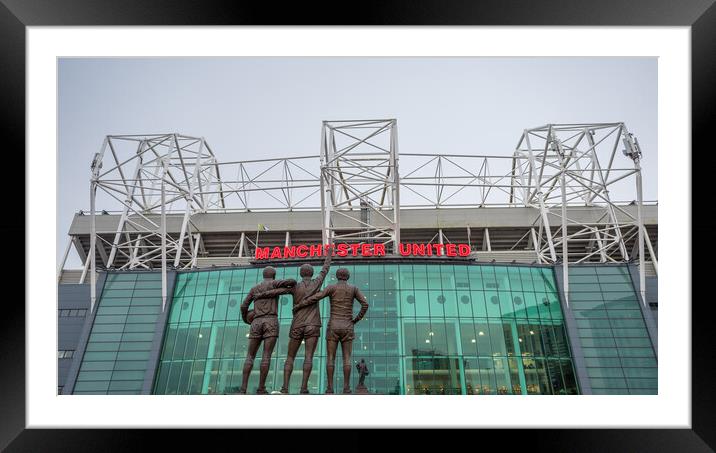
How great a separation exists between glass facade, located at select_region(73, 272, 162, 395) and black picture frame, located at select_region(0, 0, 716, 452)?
28100 mm

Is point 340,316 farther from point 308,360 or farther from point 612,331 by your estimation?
point 612,331

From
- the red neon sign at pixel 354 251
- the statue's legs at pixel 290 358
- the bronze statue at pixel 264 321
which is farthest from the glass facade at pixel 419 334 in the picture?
the statue's legs at pixel 290 358

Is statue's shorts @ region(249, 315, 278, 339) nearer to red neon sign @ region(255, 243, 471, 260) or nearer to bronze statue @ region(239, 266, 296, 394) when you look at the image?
bronze statue @ region(239, 266, 296, 394)

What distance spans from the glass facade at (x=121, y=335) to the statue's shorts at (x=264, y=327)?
21567 mm

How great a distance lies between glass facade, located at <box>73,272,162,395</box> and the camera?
35.1 meters

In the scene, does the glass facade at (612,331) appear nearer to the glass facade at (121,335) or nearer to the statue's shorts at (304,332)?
the statue's shorts at (304,332)

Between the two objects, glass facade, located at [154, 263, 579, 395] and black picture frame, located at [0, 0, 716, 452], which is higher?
black picture frame, located at [0, 0, 716, 452]

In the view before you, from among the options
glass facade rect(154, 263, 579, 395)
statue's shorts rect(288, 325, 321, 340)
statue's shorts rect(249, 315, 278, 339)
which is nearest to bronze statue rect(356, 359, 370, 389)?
statue's shorts rect(288, 325, 321, 340)

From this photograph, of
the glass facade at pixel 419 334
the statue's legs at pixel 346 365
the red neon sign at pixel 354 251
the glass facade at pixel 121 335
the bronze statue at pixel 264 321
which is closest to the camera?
the statue's legs at pixel 346 365

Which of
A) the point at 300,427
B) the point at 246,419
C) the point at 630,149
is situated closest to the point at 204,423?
the point at 246,419

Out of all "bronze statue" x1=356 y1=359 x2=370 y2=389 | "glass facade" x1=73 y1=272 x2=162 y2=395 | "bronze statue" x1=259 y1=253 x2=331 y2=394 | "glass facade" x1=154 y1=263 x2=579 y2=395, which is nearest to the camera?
"bronze statue" x1=259 y1=253 x2=331 y2=394

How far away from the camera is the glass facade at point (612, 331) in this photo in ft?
112

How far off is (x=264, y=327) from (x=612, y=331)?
Result: 2675 cm
